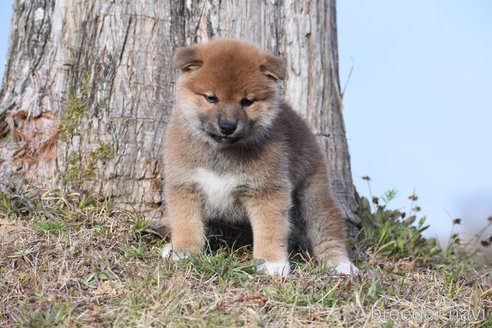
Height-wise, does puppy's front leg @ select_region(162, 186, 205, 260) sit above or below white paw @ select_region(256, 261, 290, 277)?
above

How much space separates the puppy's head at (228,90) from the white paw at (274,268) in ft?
2.81

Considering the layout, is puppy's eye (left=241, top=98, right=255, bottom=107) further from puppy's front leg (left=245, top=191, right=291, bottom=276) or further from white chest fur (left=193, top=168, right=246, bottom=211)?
puppy's front leg (left=245, top=191, right=291, bottom=276)

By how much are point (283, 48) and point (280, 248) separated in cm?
186

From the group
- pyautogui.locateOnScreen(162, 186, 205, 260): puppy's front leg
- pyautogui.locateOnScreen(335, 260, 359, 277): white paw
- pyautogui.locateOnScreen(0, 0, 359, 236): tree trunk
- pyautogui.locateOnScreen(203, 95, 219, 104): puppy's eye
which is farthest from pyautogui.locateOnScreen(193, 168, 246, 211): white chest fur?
pyautogui.locateOnScreen(335, 260, 359, 277): white paw

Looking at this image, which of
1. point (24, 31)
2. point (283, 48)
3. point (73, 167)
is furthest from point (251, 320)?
point (24, 31)

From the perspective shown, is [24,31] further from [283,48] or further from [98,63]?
[283,48]

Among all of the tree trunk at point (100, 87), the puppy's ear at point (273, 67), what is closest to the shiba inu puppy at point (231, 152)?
the puppy's ear at point (273, 67)

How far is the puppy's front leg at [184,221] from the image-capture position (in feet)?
16.0

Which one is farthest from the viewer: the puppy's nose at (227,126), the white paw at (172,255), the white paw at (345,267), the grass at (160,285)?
the white paw at (345,267)

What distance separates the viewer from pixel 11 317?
391cm

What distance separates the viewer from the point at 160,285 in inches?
160

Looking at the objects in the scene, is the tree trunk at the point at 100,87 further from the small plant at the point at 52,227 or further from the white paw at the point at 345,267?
the white paw at the point at 345,267

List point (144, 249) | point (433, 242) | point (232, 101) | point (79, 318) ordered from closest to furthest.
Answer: point (79, 318) < point (232, 101) < point (144, 249) < point (433, 242)

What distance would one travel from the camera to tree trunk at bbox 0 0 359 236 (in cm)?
547
